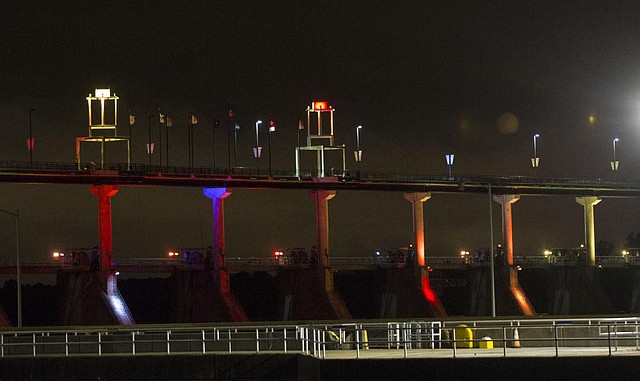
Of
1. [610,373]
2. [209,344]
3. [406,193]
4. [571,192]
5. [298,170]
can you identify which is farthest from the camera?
[571,192]

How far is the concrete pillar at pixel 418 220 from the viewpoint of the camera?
364 feet

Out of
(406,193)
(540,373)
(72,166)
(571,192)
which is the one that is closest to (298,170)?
(406,193)

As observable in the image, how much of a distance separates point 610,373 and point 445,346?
48.5 feet

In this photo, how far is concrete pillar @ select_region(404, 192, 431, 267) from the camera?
364ft

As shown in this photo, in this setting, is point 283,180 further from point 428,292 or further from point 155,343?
point 155,343

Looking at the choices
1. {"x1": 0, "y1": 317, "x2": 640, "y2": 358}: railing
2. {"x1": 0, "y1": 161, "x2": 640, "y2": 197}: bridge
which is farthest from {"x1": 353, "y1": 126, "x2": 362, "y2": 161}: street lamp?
{"x1": 0, "y1": 317, "x2": 640, "y2": 358}: railing

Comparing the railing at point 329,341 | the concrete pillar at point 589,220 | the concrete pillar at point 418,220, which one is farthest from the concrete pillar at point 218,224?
the railing at point 329,341

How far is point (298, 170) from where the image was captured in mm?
104875

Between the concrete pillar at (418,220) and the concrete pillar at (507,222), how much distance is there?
882cm

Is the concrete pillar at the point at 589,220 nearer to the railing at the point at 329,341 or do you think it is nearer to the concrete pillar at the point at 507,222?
the concrete pillar at the point at 507,222

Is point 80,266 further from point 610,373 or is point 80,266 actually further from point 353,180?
point 610,373

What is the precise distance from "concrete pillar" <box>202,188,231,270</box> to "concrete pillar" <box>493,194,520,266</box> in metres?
28.5

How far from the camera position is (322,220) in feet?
349

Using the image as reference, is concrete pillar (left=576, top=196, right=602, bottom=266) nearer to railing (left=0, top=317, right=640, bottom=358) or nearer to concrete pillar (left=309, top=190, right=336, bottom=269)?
concrete pillar (left=309, top=190, right=336, bottom=269)
